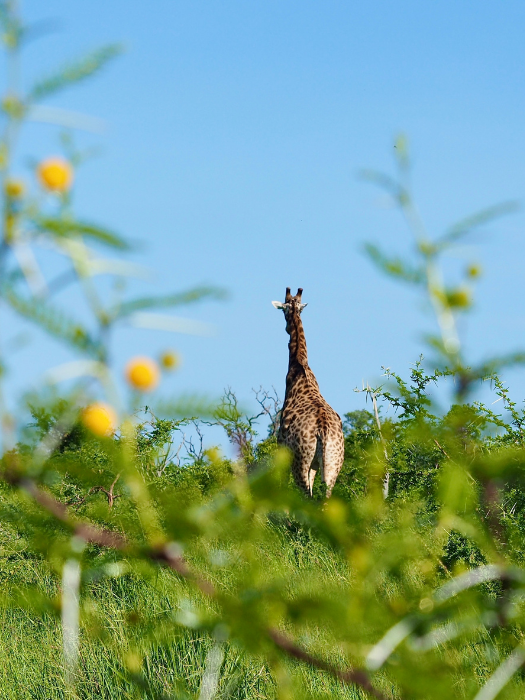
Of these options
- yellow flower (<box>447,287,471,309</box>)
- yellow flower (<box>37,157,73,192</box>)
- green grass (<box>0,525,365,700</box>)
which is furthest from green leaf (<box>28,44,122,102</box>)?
green grass (<box>0,525,365,700</box>)

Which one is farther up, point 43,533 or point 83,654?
point 43,533

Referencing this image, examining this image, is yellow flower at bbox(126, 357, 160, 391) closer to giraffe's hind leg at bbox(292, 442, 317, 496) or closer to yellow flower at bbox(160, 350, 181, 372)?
yellow flower at bbox(160, 350, 181, 372)

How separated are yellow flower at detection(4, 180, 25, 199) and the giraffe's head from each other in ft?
29.4

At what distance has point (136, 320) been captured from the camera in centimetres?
74

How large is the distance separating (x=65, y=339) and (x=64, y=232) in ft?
0.33

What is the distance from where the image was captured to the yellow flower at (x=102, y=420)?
73cm

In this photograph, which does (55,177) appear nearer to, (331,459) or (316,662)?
(316,662)

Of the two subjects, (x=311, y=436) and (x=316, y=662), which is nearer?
(x=316, y=662)

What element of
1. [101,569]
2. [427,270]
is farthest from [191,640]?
[427,270]

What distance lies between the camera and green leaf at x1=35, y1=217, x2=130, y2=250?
75cm

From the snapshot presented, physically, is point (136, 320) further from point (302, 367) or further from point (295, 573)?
point (302, 367)

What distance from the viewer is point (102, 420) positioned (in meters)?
0.73

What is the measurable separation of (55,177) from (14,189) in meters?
0.04

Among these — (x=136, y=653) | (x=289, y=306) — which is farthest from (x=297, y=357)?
(x=136, y=653)
